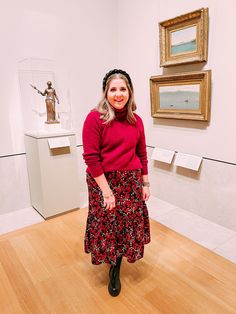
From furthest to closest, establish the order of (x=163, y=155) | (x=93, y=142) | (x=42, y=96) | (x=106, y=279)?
1. (x=163, y=155)
2. (x=42, y=96)
3. (x=106, y=279)
4. (x=93, y=142)

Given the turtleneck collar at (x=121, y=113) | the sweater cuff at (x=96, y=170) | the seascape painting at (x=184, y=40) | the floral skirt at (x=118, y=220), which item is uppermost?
the seascape painting at (x=184, y=40)

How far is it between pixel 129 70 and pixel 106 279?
93.6 inches

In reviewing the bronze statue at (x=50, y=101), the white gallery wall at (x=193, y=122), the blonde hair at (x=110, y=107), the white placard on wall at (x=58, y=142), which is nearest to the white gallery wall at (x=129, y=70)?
the white gallery wall at (x=193, y=122)

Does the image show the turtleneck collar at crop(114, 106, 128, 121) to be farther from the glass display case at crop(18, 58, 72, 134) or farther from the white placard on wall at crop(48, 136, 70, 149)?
the glass display case at crop(18, 58, 72, 134)

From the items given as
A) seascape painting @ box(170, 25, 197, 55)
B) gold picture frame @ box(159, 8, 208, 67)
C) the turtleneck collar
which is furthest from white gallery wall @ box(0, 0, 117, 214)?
the turtleneck collar

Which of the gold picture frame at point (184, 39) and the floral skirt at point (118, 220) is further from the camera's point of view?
the gold picture frame at point (184, 39)

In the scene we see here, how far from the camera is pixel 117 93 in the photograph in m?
1.41

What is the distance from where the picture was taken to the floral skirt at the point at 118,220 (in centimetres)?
151

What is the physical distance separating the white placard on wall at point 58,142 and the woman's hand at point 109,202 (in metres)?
1.21

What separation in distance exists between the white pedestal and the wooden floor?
40cm

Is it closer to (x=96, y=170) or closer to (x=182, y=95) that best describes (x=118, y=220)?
(x=96, y=170)

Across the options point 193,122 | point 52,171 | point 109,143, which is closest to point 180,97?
point 193,122

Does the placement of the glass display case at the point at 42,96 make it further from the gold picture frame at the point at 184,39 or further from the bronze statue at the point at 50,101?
the gold picture frame at the point at 184,39

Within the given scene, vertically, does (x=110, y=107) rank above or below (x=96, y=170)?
above
